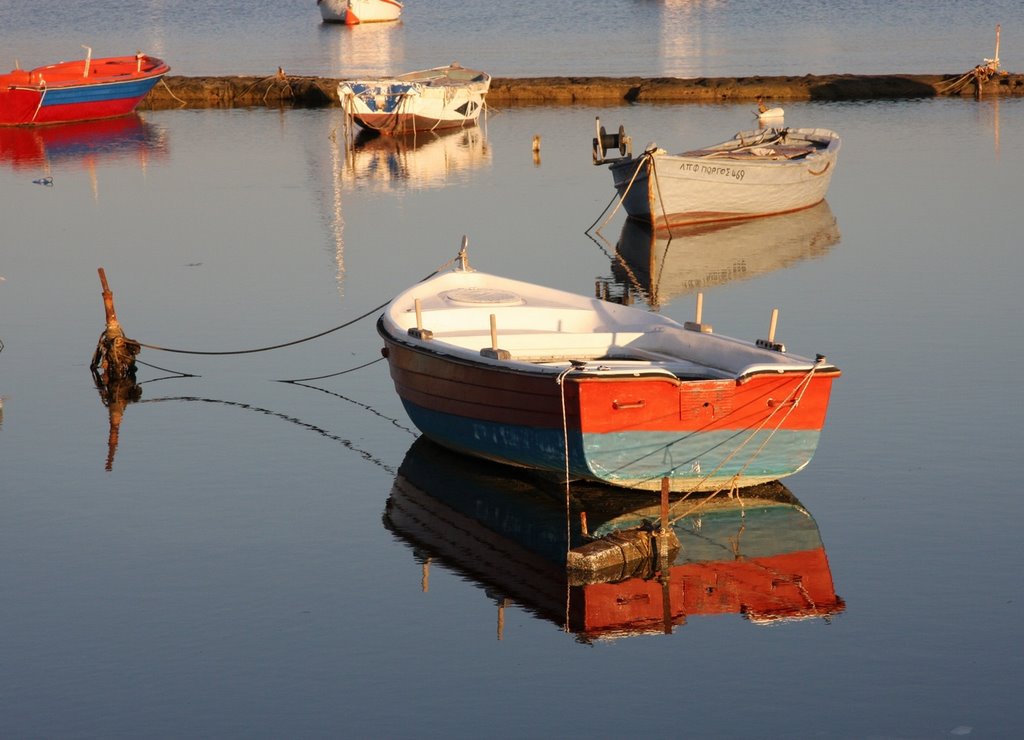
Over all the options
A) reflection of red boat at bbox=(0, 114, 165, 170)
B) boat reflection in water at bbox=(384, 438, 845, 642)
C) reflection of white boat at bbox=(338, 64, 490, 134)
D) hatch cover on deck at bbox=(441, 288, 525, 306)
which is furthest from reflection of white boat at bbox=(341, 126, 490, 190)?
boat reflection in water at bbox=(384, 438, 845, 642)

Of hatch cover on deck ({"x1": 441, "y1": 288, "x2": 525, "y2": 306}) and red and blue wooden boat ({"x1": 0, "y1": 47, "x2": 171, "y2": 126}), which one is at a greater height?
red and blue wooden boat ({"x1": 0, "y1": 47, "x2": 171, "y2": 126})

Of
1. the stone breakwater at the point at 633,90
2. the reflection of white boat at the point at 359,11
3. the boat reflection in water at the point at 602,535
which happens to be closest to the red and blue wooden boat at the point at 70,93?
the stone breakwater at the point at 633,90

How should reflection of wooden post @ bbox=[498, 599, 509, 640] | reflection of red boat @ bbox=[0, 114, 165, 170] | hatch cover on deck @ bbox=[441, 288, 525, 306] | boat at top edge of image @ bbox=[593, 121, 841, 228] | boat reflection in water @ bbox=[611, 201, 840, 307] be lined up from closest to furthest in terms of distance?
reflection of wooden post @ bbox=[498, 599, 509, 640]
hatch cover on deck @ bbox=[441, 288, 525, 306]
boat reflection in water @ bbox=[611, 201, 840, 307]
boat at top edge of image @ bbox=[593, 121, 841, 228]
reflection of red boat @ bbox=[0, 114, 165, 170]

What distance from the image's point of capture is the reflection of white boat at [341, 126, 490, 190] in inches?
1385

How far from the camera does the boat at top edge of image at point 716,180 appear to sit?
2861 centimetres

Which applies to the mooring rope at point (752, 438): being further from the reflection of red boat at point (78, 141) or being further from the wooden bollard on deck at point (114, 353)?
the reflection of red boat at point (78, 141)

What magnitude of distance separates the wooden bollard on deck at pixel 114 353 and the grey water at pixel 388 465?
12.1 inches

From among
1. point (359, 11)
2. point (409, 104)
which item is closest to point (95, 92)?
point (409, 104)

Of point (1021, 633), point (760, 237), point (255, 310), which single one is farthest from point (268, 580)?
point (760, 237)

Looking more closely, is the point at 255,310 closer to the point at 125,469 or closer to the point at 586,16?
the point at 125,469

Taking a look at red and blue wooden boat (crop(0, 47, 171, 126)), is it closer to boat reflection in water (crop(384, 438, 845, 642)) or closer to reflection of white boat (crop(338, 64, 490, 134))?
reflection of white boat (crop(338, 64, 490, 134))

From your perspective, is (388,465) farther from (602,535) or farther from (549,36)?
(549,36)

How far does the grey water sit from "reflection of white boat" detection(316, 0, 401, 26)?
55295 millimetres

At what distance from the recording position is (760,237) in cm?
2856
